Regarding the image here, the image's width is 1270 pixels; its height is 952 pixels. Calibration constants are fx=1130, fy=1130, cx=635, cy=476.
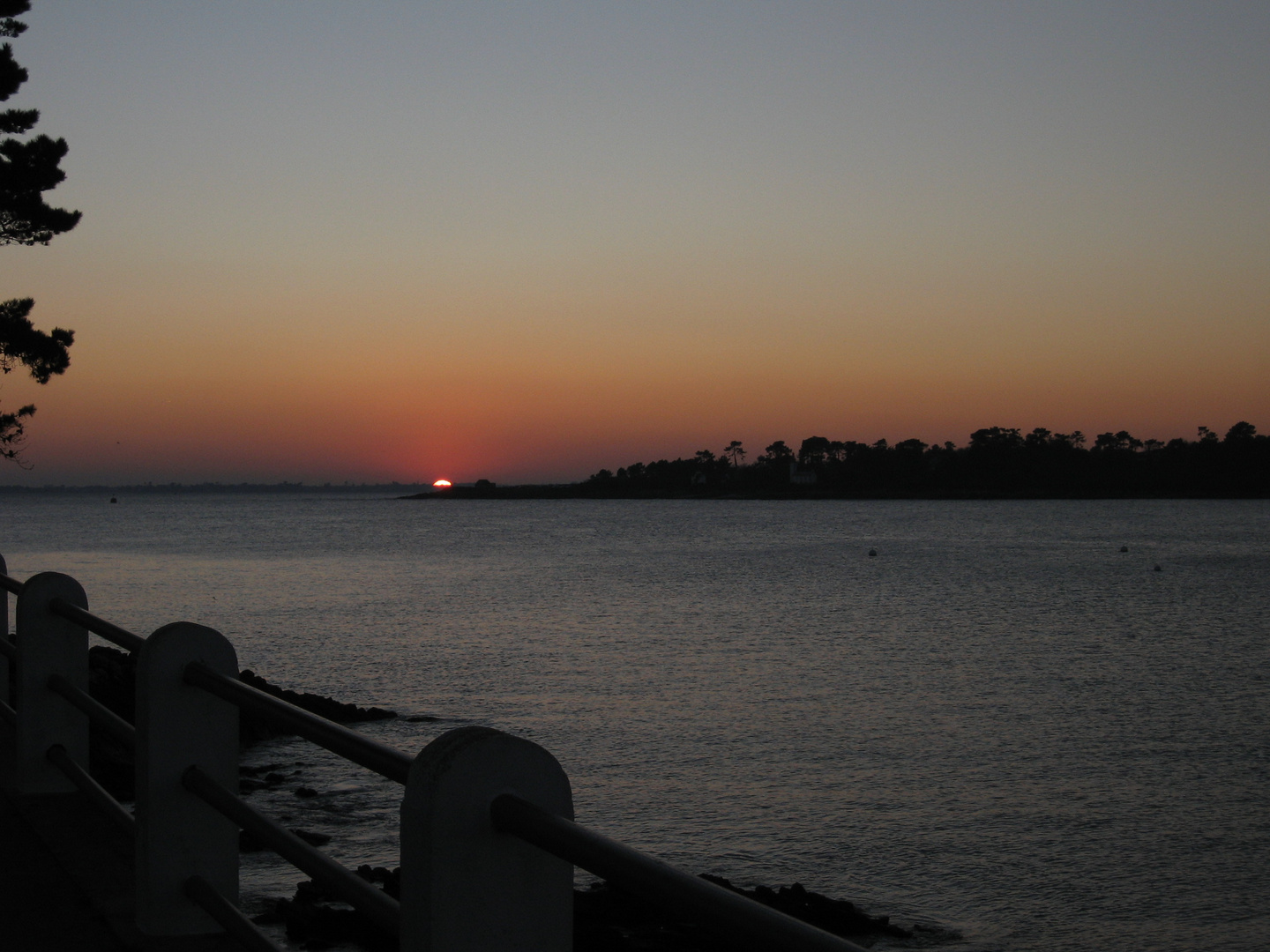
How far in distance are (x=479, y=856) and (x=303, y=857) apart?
1086 millimetres

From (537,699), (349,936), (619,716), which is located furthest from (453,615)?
(349,936)

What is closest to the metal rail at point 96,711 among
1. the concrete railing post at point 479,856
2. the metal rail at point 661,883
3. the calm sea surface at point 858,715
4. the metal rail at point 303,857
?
the metal rail at point 303,857

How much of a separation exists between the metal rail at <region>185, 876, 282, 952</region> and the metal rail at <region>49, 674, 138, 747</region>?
53 centimetres

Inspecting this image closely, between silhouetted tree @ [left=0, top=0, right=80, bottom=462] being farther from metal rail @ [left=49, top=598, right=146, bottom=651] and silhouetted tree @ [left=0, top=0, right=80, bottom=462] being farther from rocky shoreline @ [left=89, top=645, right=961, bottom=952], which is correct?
metal rail @ [left=49, top=598, right=146, bottom=651]

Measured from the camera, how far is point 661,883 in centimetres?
156

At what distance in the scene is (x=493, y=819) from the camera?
193 cm

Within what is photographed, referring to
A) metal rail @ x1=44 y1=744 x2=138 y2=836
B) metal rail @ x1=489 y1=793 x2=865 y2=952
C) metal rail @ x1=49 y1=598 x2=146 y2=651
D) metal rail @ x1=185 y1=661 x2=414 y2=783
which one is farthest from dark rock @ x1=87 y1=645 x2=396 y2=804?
metal rail @ x1=489 y1=793 x2=865 y2=952

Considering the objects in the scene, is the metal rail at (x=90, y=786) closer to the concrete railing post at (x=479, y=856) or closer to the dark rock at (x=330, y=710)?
the concrete railing post at (x=479, y=856)

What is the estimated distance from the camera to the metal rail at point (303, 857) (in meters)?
2.43

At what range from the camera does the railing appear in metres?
1.75

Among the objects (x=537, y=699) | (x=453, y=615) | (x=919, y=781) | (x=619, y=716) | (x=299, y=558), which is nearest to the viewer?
(x=919, y=781)

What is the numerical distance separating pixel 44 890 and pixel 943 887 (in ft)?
30.7

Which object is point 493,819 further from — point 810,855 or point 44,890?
point 810,855

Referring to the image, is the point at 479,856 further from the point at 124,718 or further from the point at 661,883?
the point at 124,718
